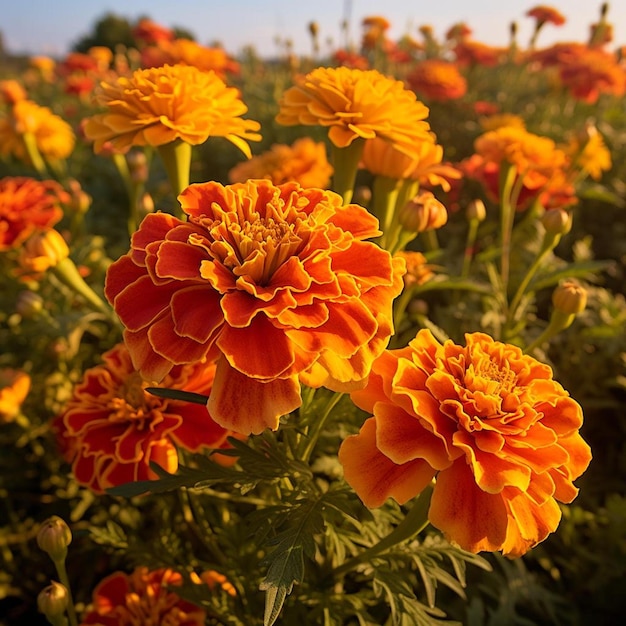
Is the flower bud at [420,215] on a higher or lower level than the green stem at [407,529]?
higher

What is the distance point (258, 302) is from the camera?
0.68 metres

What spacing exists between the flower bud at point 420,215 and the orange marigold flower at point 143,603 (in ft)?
2.69

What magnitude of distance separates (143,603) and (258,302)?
803 mm

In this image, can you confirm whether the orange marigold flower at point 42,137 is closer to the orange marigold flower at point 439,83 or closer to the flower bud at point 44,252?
the flower bud at point 44,252

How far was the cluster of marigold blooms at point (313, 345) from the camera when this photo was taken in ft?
Result: 2.23

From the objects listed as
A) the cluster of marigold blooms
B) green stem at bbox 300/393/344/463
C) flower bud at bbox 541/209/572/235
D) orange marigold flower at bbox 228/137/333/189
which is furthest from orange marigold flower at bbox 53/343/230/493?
orange marigold flower at bbox 228/137/333/189

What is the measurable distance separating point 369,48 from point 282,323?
5.18 m

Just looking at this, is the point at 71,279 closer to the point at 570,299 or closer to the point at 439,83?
the point at 570,299

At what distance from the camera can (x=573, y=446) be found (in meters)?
0.79

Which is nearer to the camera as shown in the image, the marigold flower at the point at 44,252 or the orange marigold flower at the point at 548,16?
the marigold flower at the point at 44,252

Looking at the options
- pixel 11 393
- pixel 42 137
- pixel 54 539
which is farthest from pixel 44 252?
pixel 42 137

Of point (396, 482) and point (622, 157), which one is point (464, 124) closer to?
point (622, 157)

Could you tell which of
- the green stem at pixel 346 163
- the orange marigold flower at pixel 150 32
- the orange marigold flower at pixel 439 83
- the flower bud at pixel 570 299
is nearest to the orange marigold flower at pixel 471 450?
the flower bud at pixel 570 299

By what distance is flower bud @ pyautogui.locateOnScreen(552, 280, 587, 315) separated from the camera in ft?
3.38
